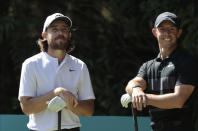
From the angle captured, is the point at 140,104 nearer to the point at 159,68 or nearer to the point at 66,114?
the point at 159,68

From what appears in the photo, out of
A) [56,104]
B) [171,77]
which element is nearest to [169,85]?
[171,77]

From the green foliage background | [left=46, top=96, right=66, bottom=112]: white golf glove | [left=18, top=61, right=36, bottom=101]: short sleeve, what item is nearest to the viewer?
[left=46, top=96, right=66, bottom=112]: white golf glove

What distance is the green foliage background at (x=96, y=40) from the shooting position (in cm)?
495

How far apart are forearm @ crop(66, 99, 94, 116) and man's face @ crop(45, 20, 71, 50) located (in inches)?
15.1

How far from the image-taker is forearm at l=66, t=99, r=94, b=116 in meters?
2.65

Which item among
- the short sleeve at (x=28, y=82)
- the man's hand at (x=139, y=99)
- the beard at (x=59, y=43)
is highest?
→ the beard at (x=59, y=43)

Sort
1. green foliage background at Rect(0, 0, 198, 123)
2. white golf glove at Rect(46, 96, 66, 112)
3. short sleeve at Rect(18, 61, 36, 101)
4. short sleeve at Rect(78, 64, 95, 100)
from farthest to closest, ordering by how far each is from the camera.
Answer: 1. green foliage background at Rect(0, 0, 198, 123)
2. short sleeve at Rect(78, 64, 95, 100)
3. short sleeve at Rect(18, 61, 36, 101)
4. white golf glove at Rect(46, 96, 66, 112)

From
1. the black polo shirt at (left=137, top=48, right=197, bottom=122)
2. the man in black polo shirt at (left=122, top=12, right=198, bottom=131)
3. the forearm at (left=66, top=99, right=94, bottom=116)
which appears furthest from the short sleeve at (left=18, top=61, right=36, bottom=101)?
the black polo shirt at (left=137, top=48, right=197, bottom=122)

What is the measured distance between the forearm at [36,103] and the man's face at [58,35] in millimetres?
335

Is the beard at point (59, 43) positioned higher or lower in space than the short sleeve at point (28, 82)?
higher

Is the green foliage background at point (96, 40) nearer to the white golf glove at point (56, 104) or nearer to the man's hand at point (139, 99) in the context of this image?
the man's hand at point (139, 99)

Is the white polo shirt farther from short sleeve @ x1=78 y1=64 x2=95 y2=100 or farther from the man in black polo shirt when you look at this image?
the man in black polo shirt

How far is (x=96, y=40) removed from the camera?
17.9 feet

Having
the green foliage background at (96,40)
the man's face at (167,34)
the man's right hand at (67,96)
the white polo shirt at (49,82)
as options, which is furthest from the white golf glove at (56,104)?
the green foliage background at (96,40)
